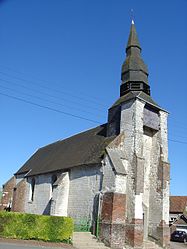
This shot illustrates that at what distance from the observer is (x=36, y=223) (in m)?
18.3

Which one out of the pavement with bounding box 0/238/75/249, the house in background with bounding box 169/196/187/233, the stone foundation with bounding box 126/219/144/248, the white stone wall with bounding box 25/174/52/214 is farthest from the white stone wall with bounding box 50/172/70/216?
the house in background with bounding box 169/196/187/233

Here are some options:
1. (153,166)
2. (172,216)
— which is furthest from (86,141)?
(172,216)

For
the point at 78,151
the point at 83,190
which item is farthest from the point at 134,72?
the point at 83,190

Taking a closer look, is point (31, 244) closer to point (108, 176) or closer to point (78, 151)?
point (108, 176)

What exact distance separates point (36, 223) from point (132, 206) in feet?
21.7

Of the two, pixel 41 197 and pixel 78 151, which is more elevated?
pixel 78 151

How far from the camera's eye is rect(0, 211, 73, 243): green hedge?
58.4 ft

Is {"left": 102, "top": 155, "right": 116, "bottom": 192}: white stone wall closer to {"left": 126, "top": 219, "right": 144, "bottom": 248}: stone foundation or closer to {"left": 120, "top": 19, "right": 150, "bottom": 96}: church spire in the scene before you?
{"left": 126, "top": 219, "right": 144, "bottom": 248}: stone foundation

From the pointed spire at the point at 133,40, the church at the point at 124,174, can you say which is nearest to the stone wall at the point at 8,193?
the church at the point at 124,174

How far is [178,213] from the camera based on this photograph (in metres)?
42.4

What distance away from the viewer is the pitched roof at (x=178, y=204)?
140 ft

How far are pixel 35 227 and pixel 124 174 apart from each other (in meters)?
6.70

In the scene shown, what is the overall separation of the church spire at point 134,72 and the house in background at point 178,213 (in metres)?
19.6

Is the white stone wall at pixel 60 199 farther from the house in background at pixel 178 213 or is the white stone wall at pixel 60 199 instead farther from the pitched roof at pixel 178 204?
the pitched roof at pixel 178 204
